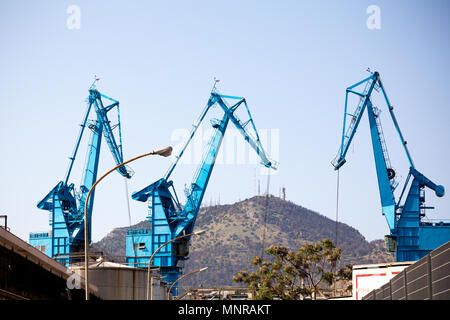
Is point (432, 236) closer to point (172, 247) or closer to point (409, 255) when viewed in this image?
point (409, 255)

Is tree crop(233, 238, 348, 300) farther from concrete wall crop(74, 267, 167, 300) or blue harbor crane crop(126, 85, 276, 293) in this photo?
concrete wall crop(74, 267, 167, 300)

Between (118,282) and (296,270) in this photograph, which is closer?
(118,282)

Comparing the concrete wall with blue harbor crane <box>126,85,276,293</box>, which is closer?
the concrete wall

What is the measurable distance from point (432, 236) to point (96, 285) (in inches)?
1972

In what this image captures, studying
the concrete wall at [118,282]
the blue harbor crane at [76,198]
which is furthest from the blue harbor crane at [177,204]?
the concrete wall at [118,282]

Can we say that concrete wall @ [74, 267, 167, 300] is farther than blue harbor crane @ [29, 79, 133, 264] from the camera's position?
No

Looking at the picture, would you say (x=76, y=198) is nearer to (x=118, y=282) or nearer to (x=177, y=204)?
(x=177, y=204)

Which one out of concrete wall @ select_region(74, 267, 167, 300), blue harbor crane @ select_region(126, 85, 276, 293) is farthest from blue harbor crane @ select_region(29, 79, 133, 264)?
concrete wall @ select_region(74, 267, 167, 300)

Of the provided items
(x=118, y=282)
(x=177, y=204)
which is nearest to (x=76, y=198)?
(x=177, y=204)

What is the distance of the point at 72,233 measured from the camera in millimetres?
90000

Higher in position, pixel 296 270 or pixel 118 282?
pixel 296 270

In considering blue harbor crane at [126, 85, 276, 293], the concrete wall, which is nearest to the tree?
blue harbor crane at [126, 85, 276, 293]

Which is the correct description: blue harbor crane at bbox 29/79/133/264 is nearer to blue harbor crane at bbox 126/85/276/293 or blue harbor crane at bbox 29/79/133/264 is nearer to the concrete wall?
blue harbor crane at bbox 126/85/276/293
